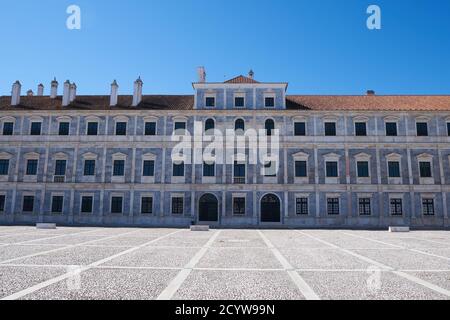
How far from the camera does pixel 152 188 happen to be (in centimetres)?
2906

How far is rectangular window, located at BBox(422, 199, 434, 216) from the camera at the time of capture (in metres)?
27.9

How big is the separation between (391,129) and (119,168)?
26.3 metres

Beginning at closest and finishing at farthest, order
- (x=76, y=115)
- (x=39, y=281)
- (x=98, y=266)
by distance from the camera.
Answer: (x=39, y=281) → (x=98, y=266) → (x=76, y=115)

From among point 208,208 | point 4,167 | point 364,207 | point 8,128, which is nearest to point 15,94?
point 8,128

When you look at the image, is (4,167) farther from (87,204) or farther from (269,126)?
(269,126)

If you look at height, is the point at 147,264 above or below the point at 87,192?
below

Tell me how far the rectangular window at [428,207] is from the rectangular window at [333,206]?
7761mm

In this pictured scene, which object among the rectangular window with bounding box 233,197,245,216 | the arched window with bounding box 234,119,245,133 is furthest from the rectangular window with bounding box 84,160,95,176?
the arched window with bounding box 234,119,245,133

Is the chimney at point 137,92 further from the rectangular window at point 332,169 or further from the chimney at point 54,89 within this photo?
the rectangular window at point 332,169

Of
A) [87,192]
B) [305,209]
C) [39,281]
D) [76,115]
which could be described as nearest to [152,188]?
[87,192]

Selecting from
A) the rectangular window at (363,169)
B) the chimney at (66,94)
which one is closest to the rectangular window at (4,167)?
the chimney at (66,94)

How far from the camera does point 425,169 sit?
28.6 metres
